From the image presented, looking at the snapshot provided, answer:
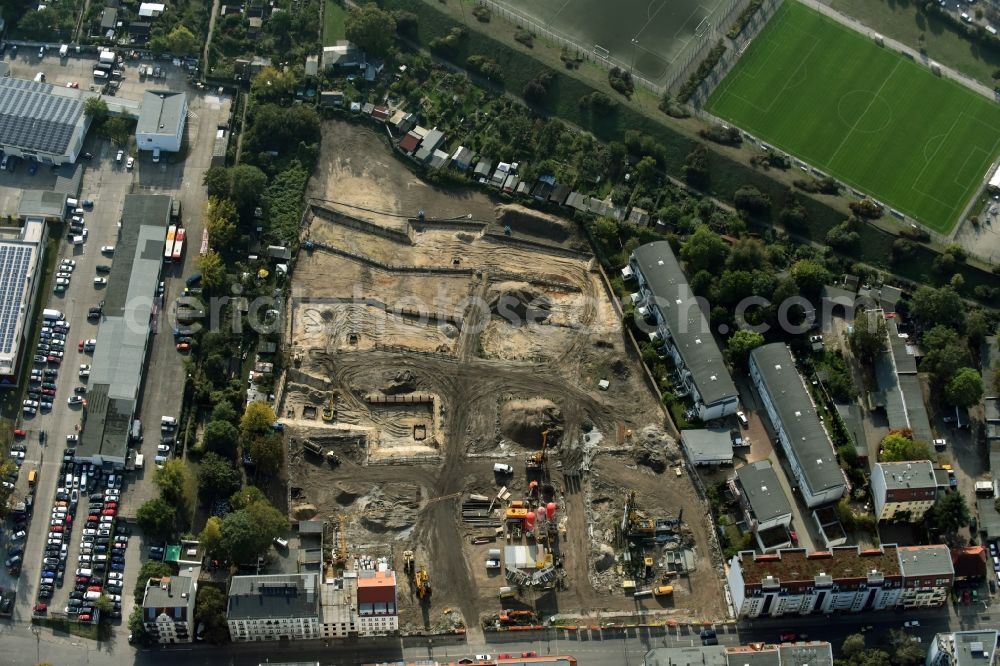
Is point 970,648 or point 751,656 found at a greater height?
point 970,648

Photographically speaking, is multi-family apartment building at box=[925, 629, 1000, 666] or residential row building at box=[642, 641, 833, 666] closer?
multi-family apartment building at box=[925, 629, 1000, 666]

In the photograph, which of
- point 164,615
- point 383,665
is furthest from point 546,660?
point 164,615

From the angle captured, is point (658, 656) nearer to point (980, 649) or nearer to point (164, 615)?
point (980, 649)

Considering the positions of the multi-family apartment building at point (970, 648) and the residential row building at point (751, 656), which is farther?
the residential row building at point (751, 656)

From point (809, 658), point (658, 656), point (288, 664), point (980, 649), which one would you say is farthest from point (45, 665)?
point (980, 649)

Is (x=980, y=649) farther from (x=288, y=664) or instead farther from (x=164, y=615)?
(x=164, y=615)

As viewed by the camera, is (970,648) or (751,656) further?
(751,656)
